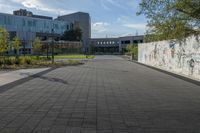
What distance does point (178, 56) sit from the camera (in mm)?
23859

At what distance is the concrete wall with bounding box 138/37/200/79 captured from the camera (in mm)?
19984

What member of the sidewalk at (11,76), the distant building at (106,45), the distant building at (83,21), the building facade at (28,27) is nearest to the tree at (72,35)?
the building facade at (28,27)

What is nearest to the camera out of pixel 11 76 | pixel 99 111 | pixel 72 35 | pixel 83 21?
pixel 99 111

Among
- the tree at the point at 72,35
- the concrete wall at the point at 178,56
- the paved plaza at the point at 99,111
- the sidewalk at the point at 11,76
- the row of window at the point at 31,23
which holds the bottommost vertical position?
the sidewalk at the point at 11,76

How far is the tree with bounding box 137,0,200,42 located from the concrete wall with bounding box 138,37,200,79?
70 centimetres

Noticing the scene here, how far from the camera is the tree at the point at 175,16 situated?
60.1 feet

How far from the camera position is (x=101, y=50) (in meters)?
157

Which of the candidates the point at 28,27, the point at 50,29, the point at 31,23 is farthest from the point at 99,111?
the point at 50,29

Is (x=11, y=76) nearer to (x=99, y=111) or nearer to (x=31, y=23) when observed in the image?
(x=99, y=111)

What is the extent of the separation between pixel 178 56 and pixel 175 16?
459cm

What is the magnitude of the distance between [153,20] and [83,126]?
16.0 meters

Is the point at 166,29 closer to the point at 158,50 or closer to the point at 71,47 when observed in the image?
the point at 158,50

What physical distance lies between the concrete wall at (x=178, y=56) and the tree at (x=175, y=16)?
2.31 ft

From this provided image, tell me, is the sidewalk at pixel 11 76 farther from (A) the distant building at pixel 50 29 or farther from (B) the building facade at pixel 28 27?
(B) the building facade at pixel 28 27
